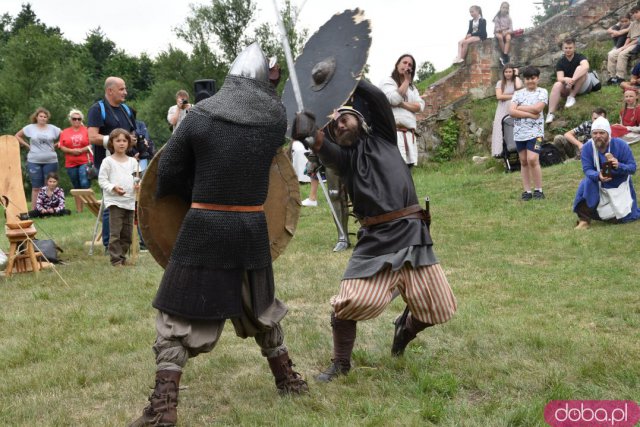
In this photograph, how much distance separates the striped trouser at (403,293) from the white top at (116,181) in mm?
4310

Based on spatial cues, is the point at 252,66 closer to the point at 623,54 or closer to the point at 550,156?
the point at 550,156

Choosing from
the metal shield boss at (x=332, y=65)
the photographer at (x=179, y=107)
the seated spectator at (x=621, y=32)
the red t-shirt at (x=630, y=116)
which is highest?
the seated spectator at (x=621, y=32)

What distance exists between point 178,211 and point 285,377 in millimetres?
1003

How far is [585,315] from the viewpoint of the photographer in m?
5.07

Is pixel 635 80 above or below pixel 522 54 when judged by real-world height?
below

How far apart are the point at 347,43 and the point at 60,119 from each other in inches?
845

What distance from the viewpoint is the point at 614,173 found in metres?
8.34

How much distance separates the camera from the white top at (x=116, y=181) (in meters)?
7.64

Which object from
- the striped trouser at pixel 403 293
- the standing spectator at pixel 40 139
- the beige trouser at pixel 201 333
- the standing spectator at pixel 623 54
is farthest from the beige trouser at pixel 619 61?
the beige trouser at pixel 201 333

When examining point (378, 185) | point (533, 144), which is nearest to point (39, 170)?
point (533, 144)


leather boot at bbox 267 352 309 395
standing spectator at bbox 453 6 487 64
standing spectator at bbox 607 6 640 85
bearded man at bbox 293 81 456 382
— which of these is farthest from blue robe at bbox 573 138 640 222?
standing spectator at bbox 453 6 487 64

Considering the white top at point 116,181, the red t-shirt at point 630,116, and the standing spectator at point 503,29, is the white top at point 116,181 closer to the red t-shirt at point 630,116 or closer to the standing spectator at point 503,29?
the red t-shirt at point 630,116

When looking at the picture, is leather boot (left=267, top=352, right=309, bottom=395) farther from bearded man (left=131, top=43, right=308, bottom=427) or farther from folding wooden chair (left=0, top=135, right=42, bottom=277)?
folding wooden chair (left=0, top=135, right=42, bottom=277)

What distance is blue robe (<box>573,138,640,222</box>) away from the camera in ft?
27.2
